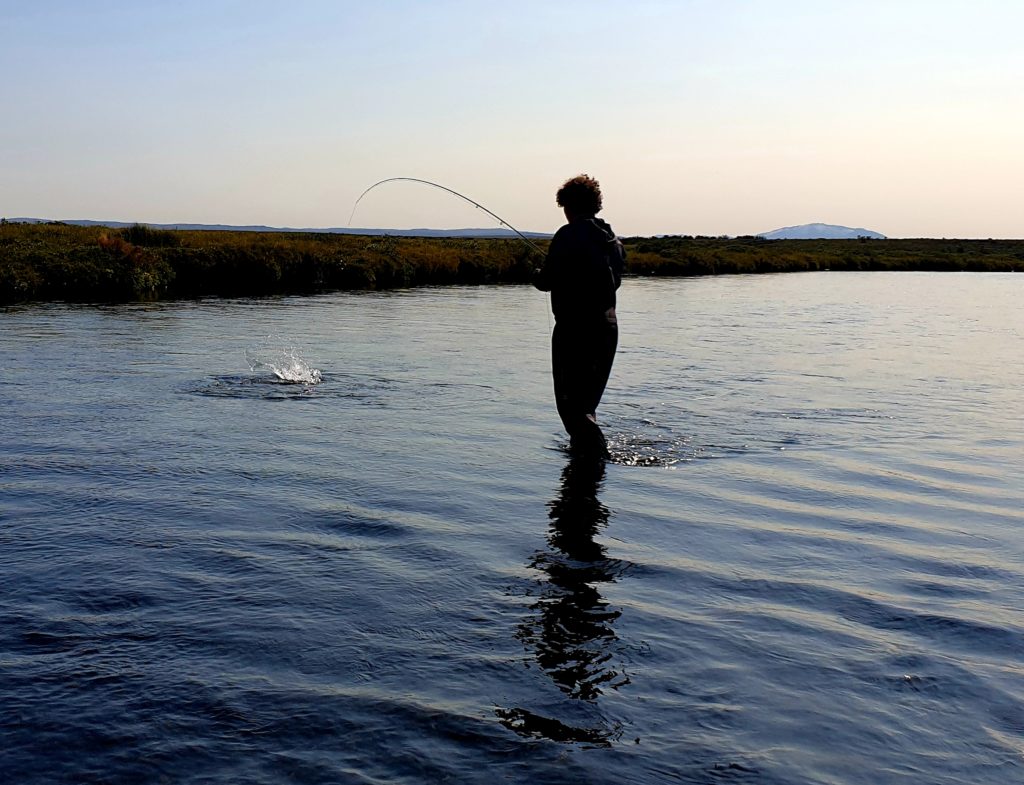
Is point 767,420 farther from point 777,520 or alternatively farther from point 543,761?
point 543,761

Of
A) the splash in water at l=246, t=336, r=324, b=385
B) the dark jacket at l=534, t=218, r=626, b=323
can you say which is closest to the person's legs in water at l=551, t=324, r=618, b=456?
the dark jacket at l=534, t=218, r=626, b=323

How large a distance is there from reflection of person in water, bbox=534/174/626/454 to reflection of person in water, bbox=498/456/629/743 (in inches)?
60.9

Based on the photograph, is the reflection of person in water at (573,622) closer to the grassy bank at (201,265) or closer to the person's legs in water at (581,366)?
the person's legs in water at (581,366)

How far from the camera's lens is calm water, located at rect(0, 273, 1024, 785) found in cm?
417

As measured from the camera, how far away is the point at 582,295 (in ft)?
30.5

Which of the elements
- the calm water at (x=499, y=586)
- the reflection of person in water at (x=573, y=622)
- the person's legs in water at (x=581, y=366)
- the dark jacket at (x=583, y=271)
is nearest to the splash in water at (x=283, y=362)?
the calm water at (x=499, y=586)

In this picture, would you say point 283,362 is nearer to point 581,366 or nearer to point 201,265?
point 581,366

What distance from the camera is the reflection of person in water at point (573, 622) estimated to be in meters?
4.37

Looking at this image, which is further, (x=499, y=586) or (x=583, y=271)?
(x=583, y=271)

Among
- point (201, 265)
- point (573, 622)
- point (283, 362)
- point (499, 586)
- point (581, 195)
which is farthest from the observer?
point (201, 265)

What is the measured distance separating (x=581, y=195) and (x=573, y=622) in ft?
15.5

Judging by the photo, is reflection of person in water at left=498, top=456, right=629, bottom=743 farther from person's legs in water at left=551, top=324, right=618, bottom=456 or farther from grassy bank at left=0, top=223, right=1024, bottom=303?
grassy bank at left=0, top=223, right=1024, bottom=303

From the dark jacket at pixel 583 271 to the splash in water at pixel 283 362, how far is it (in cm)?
668

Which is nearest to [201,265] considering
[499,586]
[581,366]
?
[581,366]
